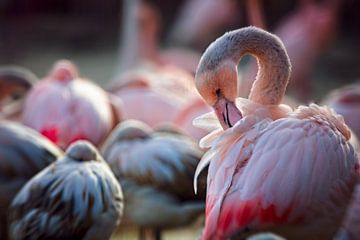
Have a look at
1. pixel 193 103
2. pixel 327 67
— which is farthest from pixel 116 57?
pixel 193 103

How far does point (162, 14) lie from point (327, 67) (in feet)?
10.6

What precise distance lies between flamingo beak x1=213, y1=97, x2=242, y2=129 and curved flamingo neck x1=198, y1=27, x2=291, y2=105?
162 millimetres

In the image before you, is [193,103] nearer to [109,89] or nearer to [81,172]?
[109,89]

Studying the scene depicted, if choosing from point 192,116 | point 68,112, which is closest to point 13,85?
point 68,112

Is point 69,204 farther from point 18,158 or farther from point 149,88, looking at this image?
point 149,88

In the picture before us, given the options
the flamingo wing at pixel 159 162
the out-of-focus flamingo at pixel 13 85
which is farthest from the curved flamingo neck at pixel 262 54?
the out-of-focus flamingo at pixel 13 85

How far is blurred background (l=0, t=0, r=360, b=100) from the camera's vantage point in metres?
13.0

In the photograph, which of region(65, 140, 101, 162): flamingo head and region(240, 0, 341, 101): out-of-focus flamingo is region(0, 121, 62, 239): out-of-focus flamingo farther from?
region(240, 0, 341, 101): out-of-focus flamingo

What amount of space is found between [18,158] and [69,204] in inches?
28.1

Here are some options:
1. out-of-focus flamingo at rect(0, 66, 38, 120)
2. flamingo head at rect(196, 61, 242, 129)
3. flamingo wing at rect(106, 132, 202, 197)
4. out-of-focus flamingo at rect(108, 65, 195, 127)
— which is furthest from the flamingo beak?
out-of-focus flamingo at rect(0, 66, 38, 120)

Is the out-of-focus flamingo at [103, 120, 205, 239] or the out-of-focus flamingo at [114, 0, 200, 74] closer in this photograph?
the out-of-focus flamingo at [103, 120, 205, 239]

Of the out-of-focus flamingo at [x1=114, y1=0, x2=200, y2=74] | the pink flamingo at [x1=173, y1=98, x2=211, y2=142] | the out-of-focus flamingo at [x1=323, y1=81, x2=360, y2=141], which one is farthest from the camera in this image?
the out-of-focus flamingo at [x1=114, y1=0, x2=200, y2=74]

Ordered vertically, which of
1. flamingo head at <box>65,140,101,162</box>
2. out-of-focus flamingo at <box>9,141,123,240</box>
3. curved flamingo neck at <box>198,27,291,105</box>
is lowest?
out-of-focus flamingo at <box>9,141,123,240</box>

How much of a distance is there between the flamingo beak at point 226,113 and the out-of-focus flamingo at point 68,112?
1854mm
